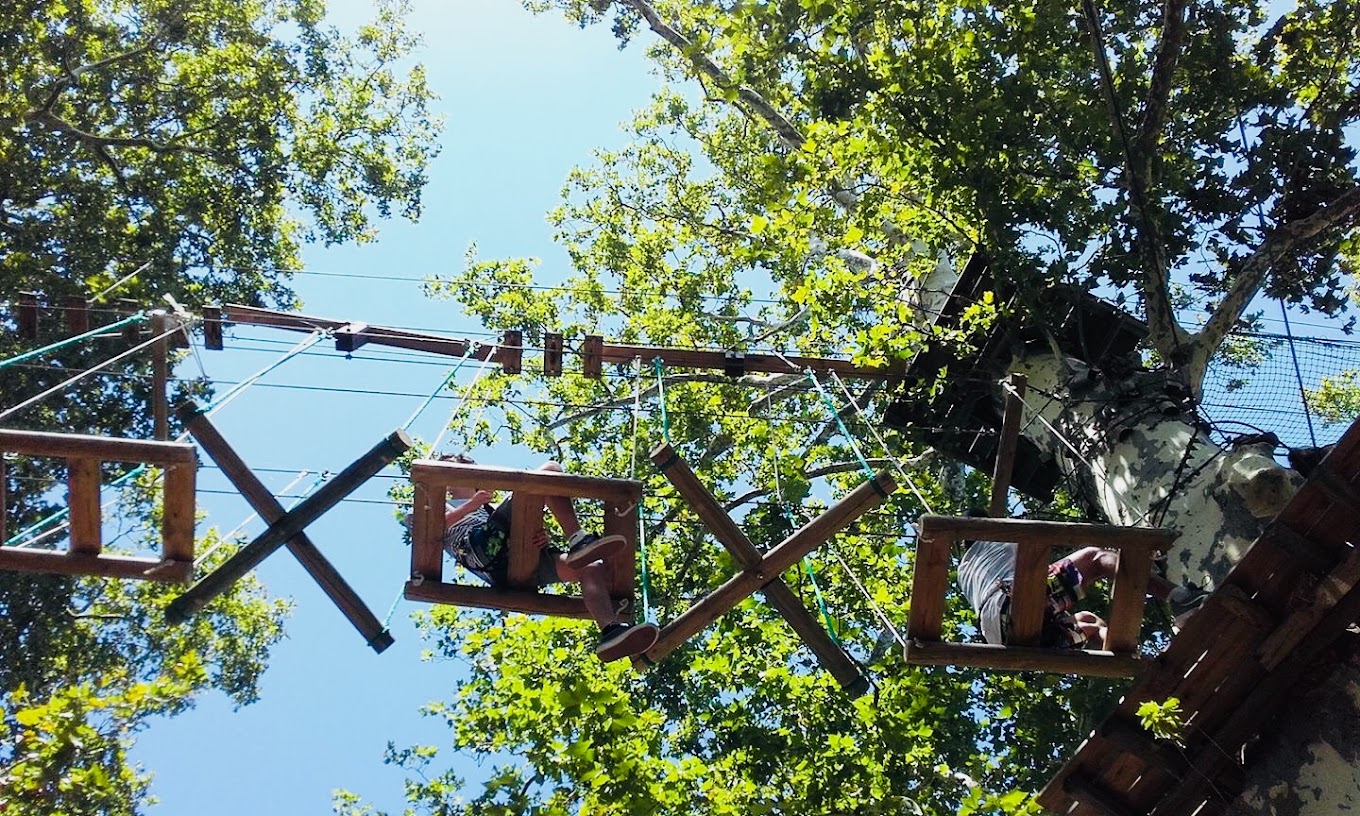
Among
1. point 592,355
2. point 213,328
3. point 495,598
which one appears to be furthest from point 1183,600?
point 213,328

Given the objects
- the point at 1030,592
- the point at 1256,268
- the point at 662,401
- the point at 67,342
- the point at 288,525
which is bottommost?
the point at 288,525

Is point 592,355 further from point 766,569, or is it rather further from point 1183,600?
point 1183,600

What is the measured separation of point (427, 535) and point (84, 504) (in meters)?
1.38

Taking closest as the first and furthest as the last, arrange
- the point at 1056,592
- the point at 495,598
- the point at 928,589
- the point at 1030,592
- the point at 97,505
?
1. the point at 928,589
2. the point at 1030,592
3. the point at 97,505
4. the point at 495,598
5. the point at 1056,592

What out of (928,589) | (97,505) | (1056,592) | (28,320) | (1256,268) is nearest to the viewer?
(928,589)

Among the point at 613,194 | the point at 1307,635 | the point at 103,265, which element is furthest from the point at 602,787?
the point at 613,194

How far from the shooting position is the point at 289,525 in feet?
14.6

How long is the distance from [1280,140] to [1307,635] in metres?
4.83

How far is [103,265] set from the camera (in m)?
10.7

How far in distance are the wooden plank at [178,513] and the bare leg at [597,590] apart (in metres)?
1.50

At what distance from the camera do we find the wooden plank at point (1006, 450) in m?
5.66

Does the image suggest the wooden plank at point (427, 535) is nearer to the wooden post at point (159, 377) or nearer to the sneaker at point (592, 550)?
the sneaker at point (592, 550)

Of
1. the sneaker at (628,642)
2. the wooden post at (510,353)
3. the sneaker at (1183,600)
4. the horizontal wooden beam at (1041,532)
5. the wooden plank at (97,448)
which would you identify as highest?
the horizontal wooden beam at (1041,532)

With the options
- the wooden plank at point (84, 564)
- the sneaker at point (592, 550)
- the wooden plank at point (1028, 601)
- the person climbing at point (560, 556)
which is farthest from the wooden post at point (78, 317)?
the wooden plank at point (1028, 601)
